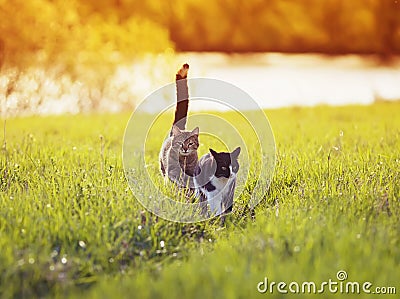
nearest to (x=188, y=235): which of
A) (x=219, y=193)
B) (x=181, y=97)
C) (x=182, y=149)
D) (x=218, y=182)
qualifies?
(x=219, y=193)

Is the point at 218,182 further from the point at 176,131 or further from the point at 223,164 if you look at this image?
the point at 176,131

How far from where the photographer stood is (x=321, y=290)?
3.77 m

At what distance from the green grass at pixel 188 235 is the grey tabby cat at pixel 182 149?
588mm

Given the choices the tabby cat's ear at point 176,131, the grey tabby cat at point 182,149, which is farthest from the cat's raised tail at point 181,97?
the tabby cat's ear at point 176,131

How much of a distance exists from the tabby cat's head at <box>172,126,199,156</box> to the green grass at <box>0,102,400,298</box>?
71 cm

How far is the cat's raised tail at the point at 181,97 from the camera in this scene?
259 inches

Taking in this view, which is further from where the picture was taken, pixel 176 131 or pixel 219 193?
pixel 176 131

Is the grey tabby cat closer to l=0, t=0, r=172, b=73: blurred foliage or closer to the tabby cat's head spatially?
the tabby cat's head

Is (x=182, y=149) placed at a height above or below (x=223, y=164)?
above

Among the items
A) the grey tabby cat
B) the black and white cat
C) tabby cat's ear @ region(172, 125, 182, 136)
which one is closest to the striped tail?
the grey tabby cat

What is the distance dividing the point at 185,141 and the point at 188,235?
1665 millimetres

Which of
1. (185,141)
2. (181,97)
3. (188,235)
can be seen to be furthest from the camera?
(181,97)

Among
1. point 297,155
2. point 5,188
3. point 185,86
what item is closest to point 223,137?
point 297,155

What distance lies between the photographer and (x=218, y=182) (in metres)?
6.07
